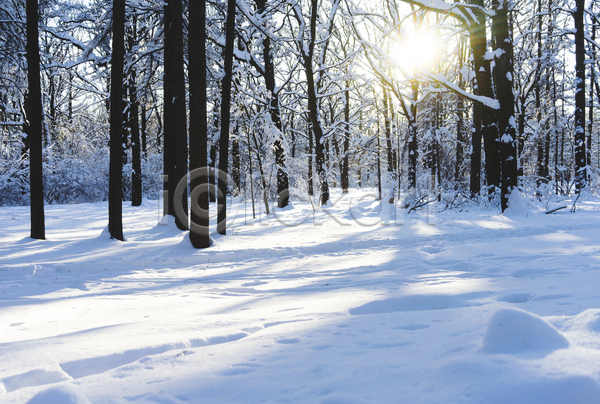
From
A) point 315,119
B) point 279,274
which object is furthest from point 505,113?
point 279,274

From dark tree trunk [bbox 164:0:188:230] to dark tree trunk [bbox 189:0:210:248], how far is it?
1.92 meters

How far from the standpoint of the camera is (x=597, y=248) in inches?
242

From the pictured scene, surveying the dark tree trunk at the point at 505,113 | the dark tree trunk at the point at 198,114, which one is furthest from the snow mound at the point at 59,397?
the dark tree trunk at the point at 505,113

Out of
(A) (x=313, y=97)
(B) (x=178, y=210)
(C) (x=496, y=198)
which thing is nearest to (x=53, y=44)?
(A) (x=313, y=97)

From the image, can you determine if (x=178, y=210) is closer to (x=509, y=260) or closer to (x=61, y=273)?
(x=61, y=273)

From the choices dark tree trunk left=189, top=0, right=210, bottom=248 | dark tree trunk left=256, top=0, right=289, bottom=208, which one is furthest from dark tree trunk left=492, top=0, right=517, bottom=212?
dark tree trunk left=189, top=0, right=210, bottom=248

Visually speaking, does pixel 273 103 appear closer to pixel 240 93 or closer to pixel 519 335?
pixel 240 93

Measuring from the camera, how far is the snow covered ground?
184 cm

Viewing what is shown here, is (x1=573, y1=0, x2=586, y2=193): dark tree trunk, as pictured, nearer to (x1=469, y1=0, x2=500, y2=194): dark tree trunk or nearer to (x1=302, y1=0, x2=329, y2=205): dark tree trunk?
(x1=469, y1=0, x2=500, y2=194): dark tree trunk

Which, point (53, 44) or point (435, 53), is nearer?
point (435, 53)

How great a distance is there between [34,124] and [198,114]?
4257 millimetres

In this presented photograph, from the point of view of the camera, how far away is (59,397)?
182cm

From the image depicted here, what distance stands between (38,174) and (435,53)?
743 inches

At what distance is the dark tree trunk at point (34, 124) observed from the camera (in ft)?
28.3
